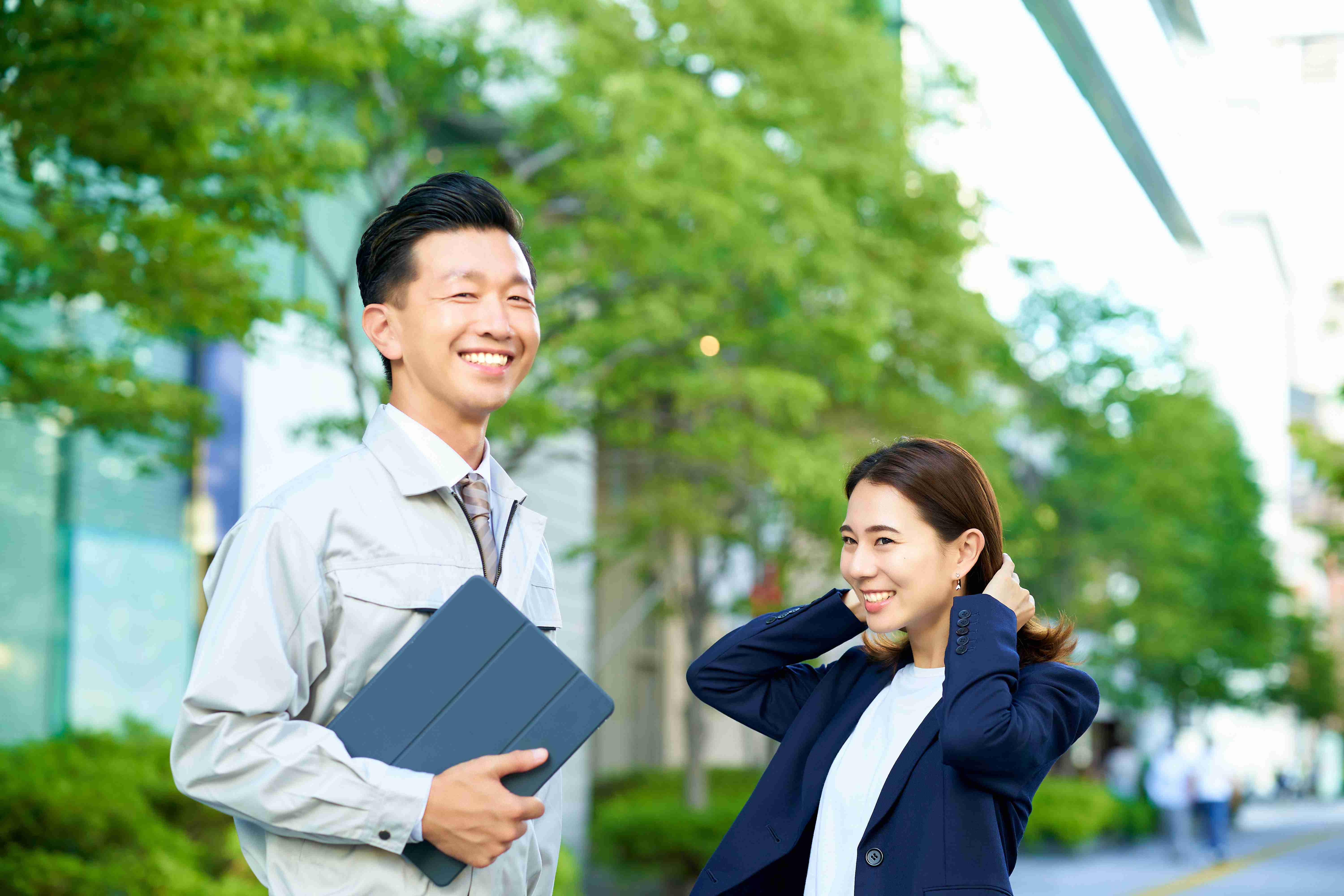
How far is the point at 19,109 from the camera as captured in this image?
533cm

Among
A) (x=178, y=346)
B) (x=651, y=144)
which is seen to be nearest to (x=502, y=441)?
(x=651, y=144)

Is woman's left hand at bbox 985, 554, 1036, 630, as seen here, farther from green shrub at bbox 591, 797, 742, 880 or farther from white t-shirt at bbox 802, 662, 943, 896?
green shrub at bbox 591, 797, 742, 880

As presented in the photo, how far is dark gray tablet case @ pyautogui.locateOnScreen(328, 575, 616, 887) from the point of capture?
189 cm

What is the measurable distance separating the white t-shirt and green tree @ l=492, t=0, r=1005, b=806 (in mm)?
6354

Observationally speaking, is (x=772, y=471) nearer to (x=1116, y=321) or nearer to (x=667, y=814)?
(x=667, y=814)

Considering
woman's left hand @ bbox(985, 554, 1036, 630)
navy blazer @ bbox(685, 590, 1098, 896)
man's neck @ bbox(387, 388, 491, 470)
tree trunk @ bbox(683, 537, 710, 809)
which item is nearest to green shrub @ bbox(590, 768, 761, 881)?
tree trunk @ bbox(683, 537, 710, 809)

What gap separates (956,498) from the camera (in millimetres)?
2566

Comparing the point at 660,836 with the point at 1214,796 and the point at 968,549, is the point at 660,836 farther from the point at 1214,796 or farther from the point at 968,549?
the point at 968,549

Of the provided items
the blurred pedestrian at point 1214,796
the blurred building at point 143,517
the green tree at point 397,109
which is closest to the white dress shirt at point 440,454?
the green tree at point 397,109

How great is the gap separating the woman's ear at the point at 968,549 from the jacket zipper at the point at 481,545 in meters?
0.87

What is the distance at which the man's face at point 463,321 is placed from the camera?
2139mm

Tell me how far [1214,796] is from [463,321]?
20159mm

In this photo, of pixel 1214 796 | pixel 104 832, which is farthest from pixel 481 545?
pixel 1214 796

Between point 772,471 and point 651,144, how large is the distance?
102 inches
